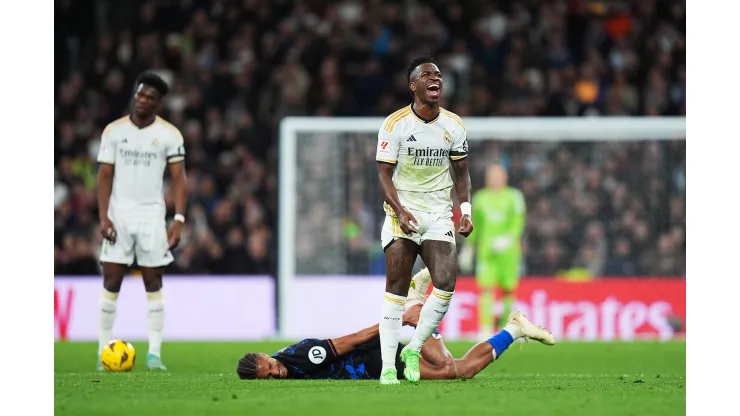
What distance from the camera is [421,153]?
329 inches

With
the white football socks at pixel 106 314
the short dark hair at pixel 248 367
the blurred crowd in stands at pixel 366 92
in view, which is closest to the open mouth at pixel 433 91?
the short dark hair at pixel 248 367

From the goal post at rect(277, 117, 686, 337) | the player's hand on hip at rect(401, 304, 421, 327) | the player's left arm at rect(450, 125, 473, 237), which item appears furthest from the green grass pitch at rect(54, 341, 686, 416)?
the goal post at rect(277, 117, 686, 337)

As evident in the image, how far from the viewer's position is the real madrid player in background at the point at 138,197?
10477mm

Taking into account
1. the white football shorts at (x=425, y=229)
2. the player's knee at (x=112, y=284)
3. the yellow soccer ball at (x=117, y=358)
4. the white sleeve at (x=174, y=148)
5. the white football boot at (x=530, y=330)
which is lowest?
the yellow soccer ball at (x=117, y=358)

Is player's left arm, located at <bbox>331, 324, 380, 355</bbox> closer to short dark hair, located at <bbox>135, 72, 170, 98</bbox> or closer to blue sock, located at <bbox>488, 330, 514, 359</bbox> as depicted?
blue sock, located at <bbox>488, 330, 514, 359</bbox>

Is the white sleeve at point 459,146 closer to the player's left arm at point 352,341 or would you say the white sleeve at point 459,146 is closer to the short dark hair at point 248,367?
the player's left arm at point 352,341

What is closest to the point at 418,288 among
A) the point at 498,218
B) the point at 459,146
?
the point at 459,146

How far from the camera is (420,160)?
330 inches

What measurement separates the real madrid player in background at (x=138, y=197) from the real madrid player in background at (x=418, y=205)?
2849 millimetres

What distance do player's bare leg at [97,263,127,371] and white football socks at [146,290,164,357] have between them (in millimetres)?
302

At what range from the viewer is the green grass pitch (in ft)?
21.6

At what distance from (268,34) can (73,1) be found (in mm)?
3436

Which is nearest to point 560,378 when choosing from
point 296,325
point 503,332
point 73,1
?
point 503,332

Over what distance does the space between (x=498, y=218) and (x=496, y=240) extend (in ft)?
0.92
